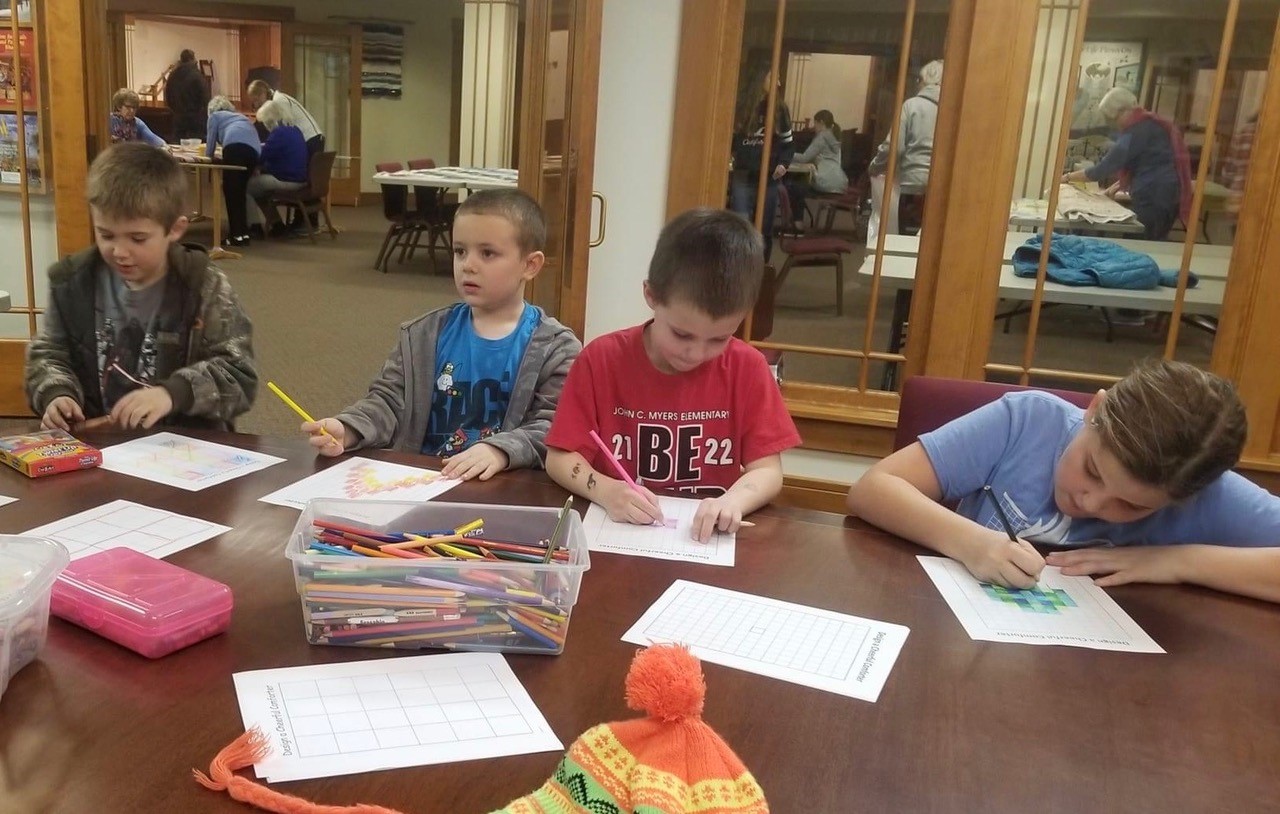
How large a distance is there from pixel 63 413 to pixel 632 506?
3.28 ft

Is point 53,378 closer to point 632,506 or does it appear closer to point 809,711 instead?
point 632,506

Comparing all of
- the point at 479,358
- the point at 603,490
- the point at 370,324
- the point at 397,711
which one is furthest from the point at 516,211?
the point at 370,324

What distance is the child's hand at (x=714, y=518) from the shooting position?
1207 millimetres

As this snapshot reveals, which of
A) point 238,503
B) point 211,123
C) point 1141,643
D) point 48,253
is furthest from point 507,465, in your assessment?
point 211,123

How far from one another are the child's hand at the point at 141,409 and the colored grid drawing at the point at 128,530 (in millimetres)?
412

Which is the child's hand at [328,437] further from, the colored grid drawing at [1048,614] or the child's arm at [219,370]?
the colored grid drawing at [1048,614]

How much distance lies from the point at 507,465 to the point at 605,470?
0.51 feet

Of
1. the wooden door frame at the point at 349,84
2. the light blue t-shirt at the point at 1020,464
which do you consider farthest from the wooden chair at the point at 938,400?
the wooden door frame at the point at 349,84

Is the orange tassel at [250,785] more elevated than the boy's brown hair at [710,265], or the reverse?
the boy's brown hair at [710,265]

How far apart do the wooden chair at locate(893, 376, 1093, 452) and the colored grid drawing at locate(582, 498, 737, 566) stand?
0.50 metres

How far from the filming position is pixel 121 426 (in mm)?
1557

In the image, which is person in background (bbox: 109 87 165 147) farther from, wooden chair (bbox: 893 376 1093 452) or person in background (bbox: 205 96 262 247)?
wooden chair (bbox: 893 376 1093 452)

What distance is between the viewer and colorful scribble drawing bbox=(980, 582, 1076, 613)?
108 cm

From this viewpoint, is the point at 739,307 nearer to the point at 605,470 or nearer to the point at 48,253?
the point at 605,470
